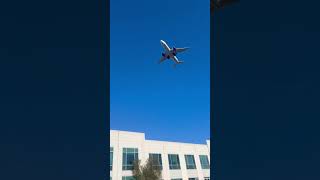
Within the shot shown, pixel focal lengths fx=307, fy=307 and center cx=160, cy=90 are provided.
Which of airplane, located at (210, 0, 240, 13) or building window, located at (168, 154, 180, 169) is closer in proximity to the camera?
airplane, located at (210, 0, 240, 13)

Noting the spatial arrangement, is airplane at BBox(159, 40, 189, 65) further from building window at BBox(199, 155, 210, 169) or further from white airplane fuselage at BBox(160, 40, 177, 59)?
building window at BBox(199, 155, 210, 169)

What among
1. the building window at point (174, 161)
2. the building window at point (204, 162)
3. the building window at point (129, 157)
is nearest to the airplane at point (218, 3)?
the building window at point (129, 157)

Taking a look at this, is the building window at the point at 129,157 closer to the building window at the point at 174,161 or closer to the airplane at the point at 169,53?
the building window at the point at 174,161

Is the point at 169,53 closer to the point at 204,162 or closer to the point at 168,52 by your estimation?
the point at 168,52

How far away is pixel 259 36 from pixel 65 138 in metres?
2.11

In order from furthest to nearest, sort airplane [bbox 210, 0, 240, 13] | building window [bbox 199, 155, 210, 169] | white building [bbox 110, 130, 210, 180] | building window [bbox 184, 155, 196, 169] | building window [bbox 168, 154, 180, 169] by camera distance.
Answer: building window [bbox 199, 155, 210, 169], building window [bbox 184, 155, 196, 169], building window [bbox 168, 154, 180, 169], white building [bbox 110, 130, 210, 180], airplane [bbox 210, 0, 240, 13]

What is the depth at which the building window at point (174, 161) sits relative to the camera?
78.4 feet

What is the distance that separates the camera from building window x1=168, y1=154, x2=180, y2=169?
78.4ft

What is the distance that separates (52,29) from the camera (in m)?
2.38

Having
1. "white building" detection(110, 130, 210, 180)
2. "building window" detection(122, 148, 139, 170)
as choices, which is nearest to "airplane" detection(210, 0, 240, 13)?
"white building" detection(110, 130, 210, 180)

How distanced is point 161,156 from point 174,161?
56.6 inches

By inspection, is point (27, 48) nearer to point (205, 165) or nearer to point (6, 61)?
point (6, 61)

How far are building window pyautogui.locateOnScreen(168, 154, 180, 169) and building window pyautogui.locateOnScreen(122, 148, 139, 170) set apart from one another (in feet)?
11.1

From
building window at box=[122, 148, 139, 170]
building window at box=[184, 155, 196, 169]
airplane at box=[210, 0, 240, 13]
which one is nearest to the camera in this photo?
airplane at box=[210, 0, 240, 13]
